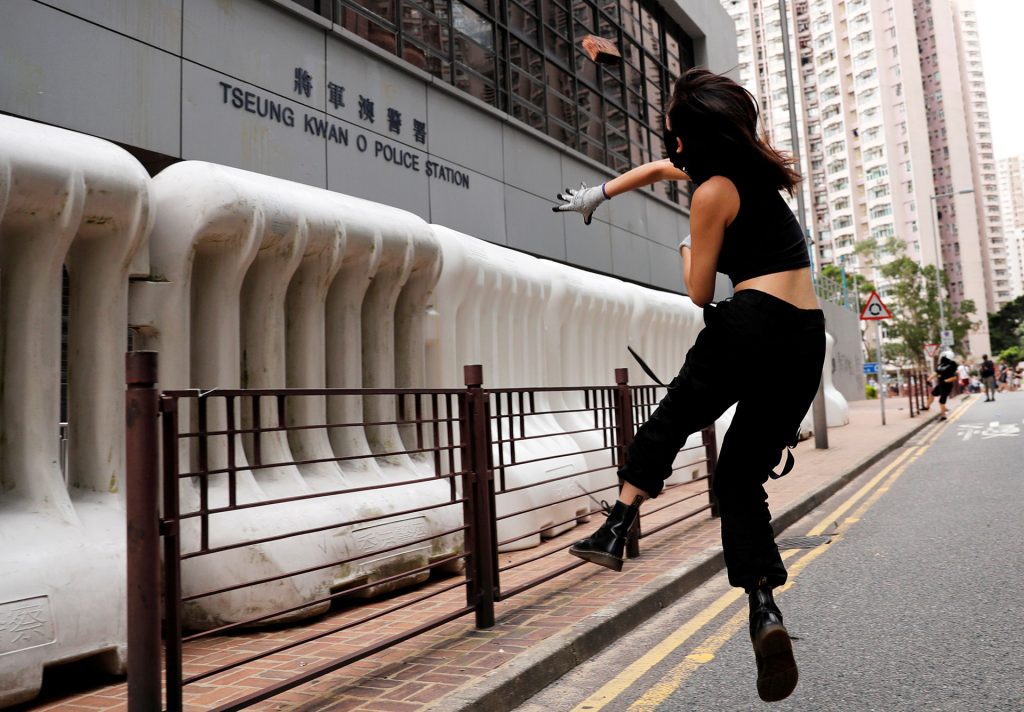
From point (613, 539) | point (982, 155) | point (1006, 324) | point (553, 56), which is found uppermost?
point (982, 155)

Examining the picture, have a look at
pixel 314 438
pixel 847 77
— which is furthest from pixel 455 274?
pixel 847 77

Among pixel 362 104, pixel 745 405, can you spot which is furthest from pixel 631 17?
pixel 745 405

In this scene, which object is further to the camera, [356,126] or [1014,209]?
[1014,209]

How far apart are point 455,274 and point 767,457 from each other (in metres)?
4.27

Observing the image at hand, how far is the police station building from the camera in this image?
7.61 m

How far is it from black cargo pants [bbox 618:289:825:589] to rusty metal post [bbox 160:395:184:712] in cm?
155

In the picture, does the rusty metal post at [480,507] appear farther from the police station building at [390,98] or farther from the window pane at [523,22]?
the window pane at [523,22]

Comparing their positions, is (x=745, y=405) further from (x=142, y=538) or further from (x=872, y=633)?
(x=872, y=633)

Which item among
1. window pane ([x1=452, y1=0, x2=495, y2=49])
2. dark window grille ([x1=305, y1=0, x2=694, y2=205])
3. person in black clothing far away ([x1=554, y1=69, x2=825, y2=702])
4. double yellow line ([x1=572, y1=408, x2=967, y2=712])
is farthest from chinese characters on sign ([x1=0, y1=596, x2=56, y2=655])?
window pane ([x1=452, y1=0, x2=495, y2=49])

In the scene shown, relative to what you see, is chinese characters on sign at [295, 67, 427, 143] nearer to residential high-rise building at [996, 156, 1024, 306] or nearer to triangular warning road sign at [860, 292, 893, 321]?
triangular warning road sign at [860, 292, 893, 321]

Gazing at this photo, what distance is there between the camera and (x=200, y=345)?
15.8 feet

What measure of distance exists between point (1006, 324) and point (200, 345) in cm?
11161

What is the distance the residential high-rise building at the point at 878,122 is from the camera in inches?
3755

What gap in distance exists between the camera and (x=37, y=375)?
12.8 ft
